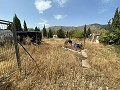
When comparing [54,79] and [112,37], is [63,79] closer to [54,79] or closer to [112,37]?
[54,79]

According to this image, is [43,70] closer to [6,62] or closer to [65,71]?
[65,71]

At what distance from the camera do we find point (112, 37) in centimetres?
2331

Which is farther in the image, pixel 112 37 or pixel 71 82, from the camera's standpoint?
pixel 112 37

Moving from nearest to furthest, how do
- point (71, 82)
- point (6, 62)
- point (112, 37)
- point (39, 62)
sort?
point (71, 82)
point (6, 62)
point (39, 62)
point (112, 37)

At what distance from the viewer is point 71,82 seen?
4.88 metres

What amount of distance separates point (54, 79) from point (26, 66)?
60.1 inches

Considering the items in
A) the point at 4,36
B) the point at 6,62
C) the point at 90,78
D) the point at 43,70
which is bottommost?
the point at 90,78

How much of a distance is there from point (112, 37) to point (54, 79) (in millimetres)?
21027

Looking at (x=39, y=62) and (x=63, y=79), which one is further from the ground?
(x=39, y=62)

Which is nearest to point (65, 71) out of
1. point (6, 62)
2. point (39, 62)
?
point (39, 62)

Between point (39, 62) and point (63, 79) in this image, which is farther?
point (39, 62)

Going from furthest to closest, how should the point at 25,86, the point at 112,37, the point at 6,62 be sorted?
the point at 112,37 → the point at 6,62 → the point at 25,86

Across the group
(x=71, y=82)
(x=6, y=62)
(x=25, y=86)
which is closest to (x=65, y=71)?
(x=71, y=82)

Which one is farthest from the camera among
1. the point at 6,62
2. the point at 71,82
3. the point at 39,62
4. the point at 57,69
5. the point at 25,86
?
the point at 39,62
